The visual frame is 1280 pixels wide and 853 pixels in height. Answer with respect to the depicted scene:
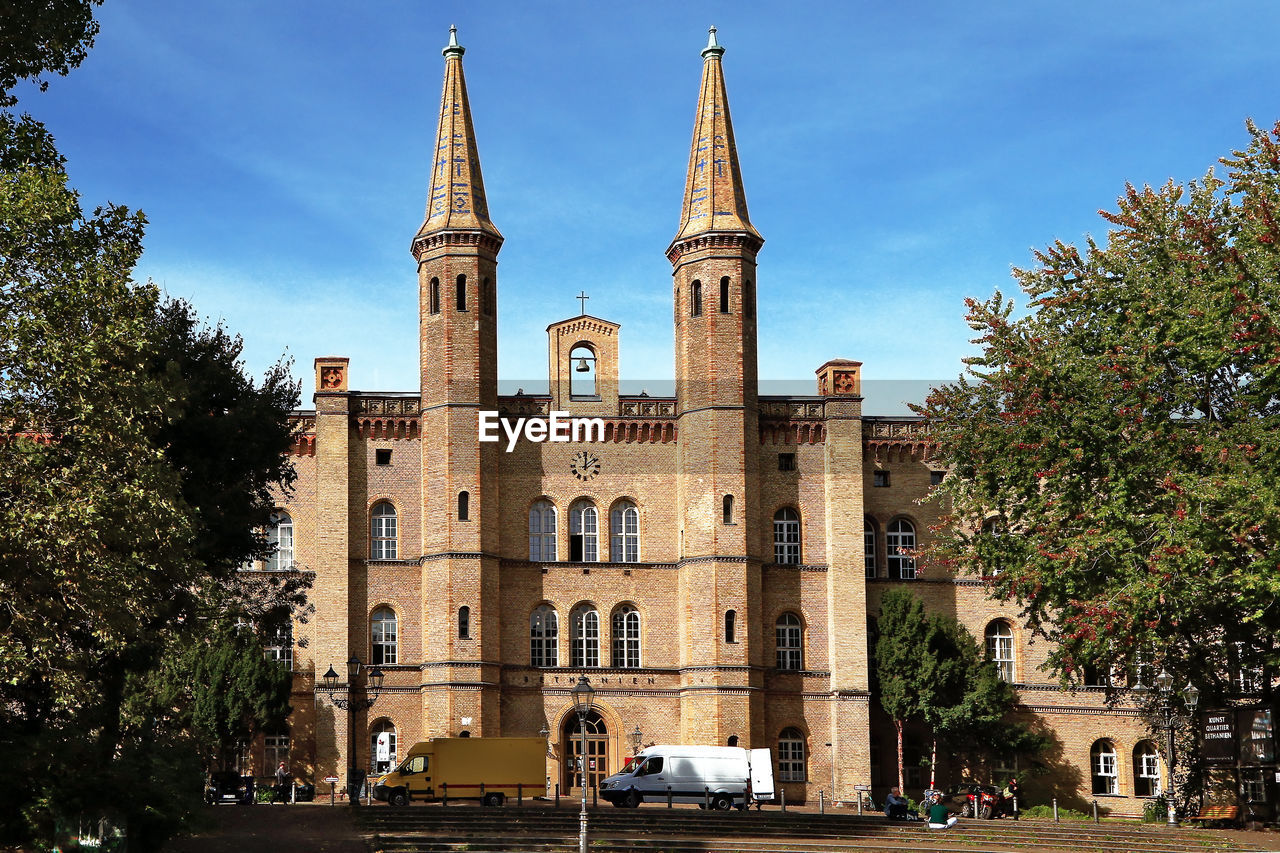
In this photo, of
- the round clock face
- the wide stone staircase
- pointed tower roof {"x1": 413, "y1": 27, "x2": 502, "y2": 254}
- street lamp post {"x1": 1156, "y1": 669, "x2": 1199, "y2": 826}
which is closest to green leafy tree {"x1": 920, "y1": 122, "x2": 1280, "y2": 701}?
street lamp post {"x1": 1156, "y1": 669, "x2": 1199, "y2": 826}

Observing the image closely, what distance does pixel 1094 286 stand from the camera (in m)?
37.2

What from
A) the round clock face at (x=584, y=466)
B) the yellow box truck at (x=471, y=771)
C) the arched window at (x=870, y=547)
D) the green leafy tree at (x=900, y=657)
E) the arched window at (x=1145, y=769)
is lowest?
the arched window at (x=1145, y=769)

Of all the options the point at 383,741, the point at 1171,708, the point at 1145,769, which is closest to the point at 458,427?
the point at 383,741

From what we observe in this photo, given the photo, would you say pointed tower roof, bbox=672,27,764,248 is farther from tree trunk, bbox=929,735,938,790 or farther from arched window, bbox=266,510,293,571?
tree trunk, bbox=929,735,938,790

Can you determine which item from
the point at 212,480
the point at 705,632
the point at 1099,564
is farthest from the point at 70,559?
the point at 705,632

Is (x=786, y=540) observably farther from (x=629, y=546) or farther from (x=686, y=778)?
(x=686, y=778)

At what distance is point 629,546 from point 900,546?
9852mm

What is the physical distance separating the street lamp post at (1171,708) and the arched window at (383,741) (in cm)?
2461

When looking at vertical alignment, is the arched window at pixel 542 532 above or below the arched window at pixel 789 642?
above

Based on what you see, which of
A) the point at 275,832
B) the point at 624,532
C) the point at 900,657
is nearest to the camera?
the point at 275,832

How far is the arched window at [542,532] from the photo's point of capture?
2120 inches

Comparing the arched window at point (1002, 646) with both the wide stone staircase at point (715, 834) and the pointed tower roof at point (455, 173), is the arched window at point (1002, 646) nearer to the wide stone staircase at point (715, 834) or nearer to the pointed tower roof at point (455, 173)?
the wide stone staircase at point (715, 834)

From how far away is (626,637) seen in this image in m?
53.8

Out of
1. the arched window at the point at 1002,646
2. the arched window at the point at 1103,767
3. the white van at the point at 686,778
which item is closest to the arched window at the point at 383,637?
the white van at the point at 686,778
